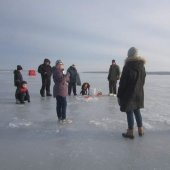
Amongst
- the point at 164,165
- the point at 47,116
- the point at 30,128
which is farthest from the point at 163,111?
the point at 164,165

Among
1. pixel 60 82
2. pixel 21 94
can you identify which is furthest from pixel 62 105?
pixel 21 94

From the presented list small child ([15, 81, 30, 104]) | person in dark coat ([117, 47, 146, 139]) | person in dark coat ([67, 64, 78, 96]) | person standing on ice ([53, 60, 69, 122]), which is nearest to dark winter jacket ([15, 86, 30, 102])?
small child ([15, 81, 30, 104])

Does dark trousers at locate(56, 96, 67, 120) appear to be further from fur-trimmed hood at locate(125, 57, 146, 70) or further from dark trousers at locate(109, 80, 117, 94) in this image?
dark trousers at locate(109, 80, 117, 94)

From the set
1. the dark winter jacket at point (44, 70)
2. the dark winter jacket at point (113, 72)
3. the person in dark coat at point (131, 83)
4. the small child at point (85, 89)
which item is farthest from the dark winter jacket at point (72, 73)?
the person in dark coat at point (131, 83)

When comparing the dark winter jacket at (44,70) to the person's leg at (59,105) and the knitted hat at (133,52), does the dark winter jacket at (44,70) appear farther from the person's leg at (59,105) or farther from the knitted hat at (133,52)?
the knitted hat at (133,52)

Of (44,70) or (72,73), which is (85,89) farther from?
(44,70)

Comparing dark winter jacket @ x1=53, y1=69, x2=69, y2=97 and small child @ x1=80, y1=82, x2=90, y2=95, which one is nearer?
dark winter jacket @ x1=53, y1=69, x2=69, y2=97

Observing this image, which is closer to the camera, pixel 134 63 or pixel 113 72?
pixel 134 63

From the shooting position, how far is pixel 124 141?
190 inches

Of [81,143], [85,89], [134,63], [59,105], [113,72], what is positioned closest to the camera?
[81,143]

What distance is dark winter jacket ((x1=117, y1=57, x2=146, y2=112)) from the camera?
4914 mm

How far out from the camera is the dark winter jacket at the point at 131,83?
491 centimetres

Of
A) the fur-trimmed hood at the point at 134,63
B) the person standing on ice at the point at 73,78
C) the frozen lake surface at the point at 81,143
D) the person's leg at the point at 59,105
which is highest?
the fur-trimmed hood at the point at 134,63

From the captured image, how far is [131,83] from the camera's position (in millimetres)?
4945
